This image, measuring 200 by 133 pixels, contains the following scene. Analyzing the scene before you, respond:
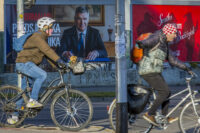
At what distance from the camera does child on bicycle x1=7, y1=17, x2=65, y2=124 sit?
8227mm

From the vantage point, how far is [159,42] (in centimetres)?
759

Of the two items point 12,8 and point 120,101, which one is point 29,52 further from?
point 12,8

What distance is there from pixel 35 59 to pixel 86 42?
13.1m

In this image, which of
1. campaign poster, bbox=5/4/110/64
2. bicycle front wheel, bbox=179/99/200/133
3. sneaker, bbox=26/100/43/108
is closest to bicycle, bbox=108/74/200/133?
bicycle front wheel, bbox=179/99/200/133

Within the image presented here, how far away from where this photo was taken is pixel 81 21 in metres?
21.4

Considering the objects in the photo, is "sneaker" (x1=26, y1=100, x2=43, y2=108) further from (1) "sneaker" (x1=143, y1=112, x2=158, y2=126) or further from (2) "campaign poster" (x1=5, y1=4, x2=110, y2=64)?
(2) "campaign poster" (x1=5, y1=4, x2=110, y2=64)

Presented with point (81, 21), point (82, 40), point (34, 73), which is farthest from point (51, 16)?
point (34, 73)

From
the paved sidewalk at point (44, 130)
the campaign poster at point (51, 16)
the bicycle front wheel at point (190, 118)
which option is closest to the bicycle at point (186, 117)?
the bicycle front wheel at point (190, 118)

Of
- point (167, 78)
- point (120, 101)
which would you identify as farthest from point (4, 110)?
point (167, 78)

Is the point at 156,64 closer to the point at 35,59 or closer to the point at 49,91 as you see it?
the point at 49,91

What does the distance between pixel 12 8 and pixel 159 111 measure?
14064 millimetres

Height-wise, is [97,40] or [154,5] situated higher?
[154,5]

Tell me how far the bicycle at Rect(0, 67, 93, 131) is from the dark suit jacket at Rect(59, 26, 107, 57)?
41.8 ft

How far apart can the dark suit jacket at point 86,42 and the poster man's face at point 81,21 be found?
19cm
